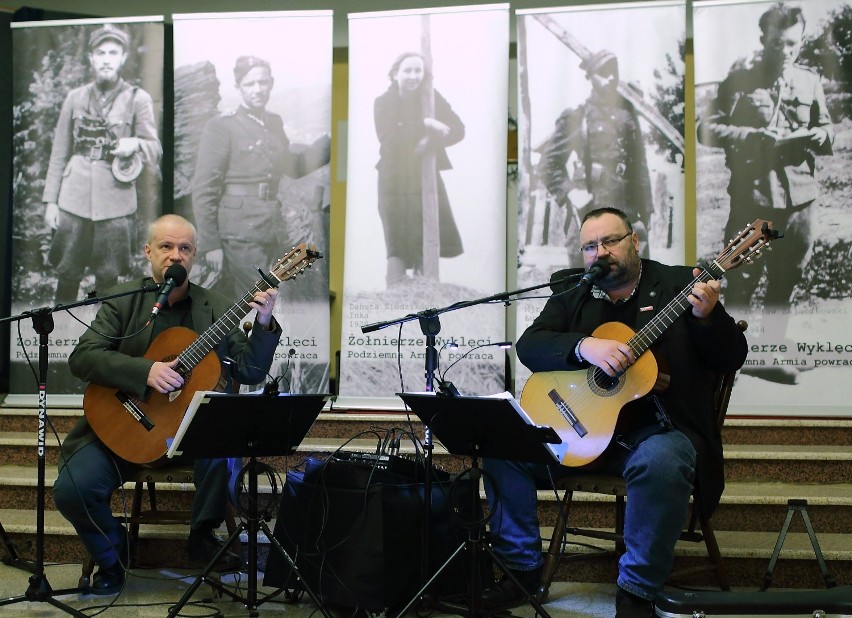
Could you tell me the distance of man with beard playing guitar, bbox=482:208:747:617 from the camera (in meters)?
2.44

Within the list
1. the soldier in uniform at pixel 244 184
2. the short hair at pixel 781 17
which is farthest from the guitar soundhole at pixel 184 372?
the short hair at pixel 781 17

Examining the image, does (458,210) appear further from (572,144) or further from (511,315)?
(511,315)

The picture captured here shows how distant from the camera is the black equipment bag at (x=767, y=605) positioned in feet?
6.76

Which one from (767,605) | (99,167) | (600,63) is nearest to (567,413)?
(767,605)

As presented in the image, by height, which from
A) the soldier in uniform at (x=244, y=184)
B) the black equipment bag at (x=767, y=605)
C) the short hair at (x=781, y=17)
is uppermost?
the short hair at (x=781, y=17)

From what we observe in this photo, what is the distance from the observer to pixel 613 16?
160 inches

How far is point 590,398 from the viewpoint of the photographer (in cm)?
272

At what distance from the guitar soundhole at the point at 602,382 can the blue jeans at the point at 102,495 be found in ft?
4.25

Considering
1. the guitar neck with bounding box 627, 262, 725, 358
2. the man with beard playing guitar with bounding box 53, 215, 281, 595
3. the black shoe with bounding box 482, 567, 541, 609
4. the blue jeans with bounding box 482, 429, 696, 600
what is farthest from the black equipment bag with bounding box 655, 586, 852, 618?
the man with beard playing guitar with bounding box 53, 215, 281, 595

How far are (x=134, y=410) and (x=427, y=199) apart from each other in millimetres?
1812

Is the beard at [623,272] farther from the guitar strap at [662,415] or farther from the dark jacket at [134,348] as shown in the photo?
the dark jacket at [134,348]

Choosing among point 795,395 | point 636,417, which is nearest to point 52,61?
point 636,417

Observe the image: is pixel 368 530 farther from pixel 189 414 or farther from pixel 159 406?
pixel 159 406

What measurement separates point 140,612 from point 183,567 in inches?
21.2
